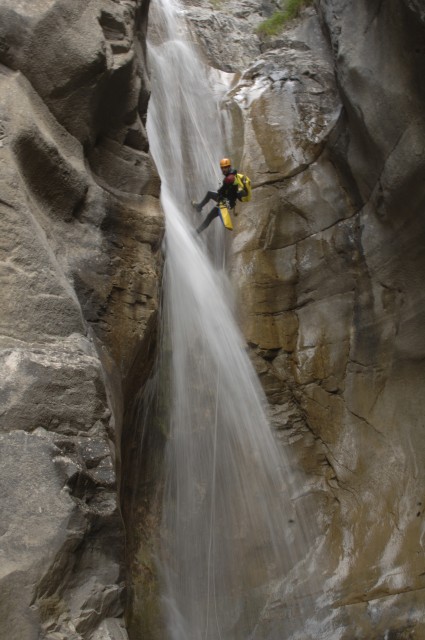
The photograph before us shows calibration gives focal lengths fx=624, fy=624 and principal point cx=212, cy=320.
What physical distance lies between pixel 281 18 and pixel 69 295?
39.5 ft

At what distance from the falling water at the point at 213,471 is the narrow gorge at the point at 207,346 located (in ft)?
0.09

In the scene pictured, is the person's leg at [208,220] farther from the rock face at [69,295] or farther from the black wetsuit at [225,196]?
the rock face at [69,295]

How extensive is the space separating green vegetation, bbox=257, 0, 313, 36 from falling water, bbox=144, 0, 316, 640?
641 cm

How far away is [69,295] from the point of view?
194 inches

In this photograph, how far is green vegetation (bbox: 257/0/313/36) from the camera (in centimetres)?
1419

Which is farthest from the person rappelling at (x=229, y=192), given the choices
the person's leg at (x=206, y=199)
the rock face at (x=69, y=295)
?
the rock face at (x=69, y=295)

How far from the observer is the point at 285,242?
32.1ft

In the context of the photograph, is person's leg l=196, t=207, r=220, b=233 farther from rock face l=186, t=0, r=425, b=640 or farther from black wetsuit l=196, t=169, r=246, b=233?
rock face l=186, t=0, r=425, b=640

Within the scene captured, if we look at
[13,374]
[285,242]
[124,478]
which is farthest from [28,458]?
[285,242]

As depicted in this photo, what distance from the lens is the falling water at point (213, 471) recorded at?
23.5 feet

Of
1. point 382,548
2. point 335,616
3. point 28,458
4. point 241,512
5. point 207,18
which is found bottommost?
point 335,616

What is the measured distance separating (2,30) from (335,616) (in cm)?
698

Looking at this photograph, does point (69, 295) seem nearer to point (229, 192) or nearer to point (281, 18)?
point (229, 192)

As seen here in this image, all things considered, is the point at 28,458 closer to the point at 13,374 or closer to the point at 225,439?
the point at 13,374
